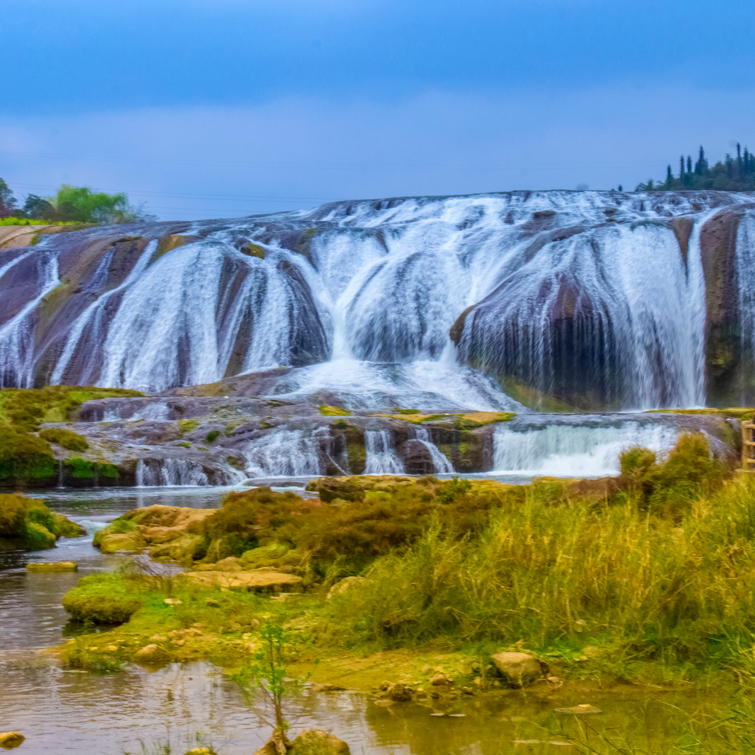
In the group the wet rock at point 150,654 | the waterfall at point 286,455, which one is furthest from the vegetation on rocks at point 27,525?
the waterfall at point 286,455

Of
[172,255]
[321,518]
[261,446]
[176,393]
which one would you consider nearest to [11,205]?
[172,255]

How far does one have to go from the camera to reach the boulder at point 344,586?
27.3ft

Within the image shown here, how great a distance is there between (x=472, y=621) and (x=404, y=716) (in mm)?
1329

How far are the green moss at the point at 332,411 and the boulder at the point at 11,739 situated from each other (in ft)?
75.9

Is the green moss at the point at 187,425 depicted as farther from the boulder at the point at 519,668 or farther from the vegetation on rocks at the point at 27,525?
the boulder at the point at 519,668

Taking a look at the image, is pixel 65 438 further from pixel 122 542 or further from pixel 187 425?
pixel 122 542

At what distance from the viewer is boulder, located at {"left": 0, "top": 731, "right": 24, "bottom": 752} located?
5.35 meters

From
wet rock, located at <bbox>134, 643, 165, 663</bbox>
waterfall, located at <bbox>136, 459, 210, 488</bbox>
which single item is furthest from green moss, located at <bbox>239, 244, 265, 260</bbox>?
wet rock, located at <bbox>134, 643, 165, 663</bbox>

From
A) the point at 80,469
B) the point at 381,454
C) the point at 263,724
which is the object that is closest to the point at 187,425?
the point at 80,469

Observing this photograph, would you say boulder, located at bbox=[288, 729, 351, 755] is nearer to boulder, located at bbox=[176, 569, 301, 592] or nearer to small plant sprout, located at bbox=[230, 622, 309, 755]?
small plant sprout, located at bbox=[230, 622, 309, 755]

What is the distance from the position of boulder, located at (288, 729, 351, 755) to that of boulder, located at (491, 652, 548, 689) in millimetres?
1651

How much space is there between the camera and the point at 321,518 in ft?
37.6

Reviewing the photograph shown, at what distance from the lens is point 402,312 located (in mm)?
43750

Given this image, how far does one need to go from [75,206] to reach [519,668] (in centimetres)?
10034
